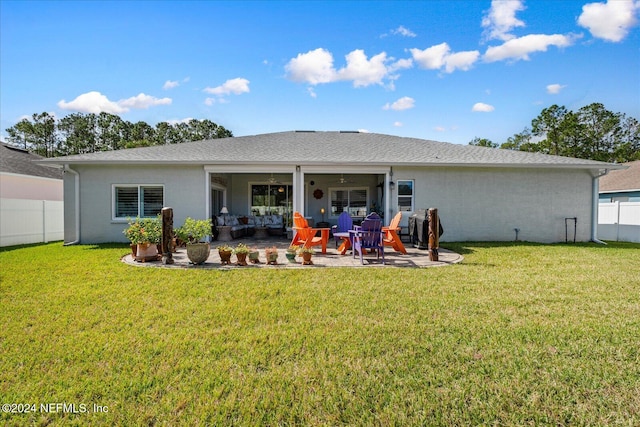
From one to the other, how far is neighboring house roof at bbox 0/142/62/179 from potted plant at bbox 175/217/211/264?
36.8ft

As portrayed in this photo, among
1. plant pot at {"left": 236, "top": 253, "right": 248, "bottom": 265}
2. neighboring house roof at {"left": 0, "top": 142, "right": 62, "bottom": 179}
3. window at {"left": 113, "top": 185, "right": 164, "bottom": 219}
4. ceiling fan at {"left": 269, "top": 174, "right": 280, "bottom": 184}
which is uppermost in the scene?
neighboring house roof at {"left": 0, "top": 142, "right": 62, "bottom": 179}

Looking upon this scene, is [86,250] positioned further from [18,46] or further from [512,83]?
[512,83]

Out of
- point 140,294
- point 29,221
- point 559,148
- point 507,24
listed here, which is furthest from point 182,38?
point 559,148

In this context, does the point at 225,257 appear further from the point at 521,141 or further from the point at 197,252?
the point at 521,141

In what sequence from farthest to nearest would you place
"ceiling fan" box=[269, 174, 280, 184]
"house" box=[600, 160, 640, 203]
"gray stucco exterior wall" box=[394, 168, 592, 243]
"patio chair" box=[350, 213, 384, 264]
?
"house" box=[600, 160, 640, 203], "ceiling fan" box=[269, 174, 280, 184], "gray stucco exterior wall" box=[394, 168, 592, 243], "patio chair" box=[350, 213, 384, 264]

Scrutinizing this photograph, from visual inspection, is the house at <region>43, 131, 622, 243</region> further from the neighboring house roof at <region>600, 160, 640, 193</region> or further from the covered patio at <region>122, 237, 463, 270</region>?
the neighboring house roof at <region>600, 160, 640, 193</region>

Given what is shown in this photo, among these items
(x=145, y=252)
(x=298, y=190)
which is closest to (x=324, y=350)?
(x=145, y=252)

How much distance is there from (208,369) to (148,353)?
741 mm

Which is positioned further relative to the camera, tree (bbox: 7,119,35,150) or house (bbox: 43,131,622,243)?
tree (bbox: 7,119,35,150)

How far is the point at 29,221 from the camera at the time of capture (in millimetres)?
11867

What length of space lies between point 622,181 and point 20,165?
31.8 metres

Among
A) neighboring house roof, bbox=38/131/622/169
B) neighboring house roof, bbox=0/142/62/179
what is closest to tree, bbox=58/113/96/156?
neighboring house roof, bbox=0/142/62/179

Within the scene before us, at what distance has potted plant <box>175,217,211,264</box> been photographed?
23.4ft

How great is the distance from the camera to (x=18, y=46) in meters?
11.1
